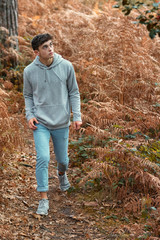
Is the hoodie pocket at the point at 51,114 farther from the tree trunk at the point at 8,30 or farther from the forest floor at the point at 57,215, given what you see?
the tree trunk at the point at 8,30

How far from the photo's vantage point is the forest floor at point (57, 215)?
11.8 feet

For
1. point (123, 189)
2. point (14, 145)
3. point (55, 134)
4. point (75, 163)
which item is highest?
point (55, 134)

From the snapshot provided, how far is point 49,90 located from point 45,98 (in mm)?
107

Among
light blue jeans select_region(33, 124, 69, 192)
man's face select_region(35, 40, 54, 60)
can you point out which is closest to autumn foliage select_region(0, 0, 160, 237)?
light blue jeans select_region(33, 124, 69, 192)

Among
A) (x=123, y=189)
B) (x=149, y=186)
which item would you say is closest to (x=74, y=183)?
(x=123, y=189)

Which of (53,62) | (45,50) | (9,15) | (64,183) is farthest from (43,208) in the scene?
(9,15)

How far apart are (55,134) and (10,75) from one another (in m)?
4.24

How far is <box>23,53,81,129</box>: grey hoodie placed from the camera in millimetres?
3867

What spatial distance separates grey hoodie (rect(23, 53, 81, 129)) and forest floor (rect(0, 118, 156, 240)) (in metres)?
1.10

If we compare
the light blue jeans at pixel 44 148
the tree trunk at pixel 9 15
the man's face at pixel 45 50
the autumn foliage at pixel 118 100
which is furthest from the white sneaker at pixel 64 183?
the tree trunk at pixel 9 15

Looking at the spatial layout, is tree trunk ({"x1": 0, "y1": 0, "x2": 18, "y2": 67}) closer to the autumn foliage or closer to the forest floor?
the autumn foliage

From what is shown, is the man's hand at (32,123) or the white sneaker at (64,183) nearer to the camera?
the man's hand at (32,123)

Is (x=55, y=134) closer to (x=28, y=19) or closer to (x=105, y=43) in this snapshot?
(x=105, y=43)

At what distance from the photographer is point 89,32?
26.0 ft
